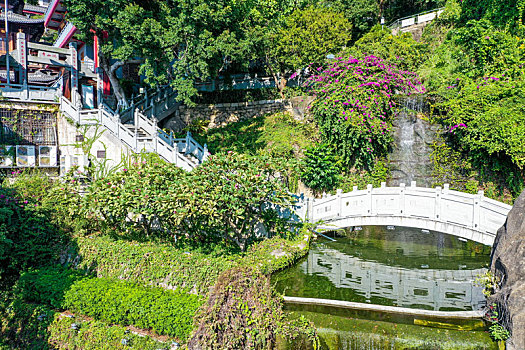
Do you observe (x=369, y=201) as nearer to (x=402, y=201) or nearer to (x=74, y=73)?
(x=402, y=201)

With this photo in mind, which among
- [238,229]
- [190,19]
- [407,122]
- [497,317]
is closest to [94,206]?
[238,229]

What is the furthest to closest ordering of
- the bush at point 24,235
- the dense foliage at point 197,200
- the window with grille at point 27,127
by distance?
the window with grille at point 27,127 → the bush at point 24,235 → the dense foliage at point 197,200

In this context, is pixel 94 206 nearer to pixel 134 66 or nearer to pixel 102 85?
pixel 102 85

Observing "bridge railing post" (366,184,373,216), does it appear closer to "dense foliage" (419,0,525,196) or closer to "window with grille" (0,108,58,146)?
"dense foliage" (419,0,525,196)

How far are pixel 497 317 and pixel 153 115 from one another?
17471 mm

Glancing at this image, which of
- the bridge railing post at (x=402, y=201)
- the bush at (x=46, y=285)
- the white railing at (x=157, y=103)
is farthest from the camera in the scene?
the white railing at (x=157, y=103)

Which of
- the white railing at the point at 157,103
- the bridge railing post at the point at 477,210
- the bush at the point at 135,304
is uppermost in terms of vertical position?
the white railing at the point at 157,103

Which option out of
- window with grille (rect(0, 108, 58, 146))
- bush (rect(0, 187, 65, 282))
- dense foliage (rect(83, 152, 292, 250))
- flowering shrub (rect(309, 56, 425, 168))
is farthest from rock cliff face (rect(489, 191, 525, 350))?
window with grille (rect(0, 108, 58, 146))

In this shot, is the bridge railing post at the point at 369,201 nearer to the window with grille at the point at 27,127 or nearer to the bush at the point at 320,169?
the bush at the point at 320,169

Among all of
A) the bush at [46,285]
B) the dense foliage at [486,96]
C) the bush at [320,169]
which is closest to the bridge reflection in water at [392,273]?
the bush at [320,169]

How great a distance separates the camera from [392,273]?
45.5 feet

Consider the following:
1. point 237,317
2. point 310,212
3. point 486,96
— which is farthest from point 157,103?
point 237,317

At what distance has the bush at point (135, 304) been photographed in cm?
1024

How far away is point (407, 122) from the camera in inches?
764
